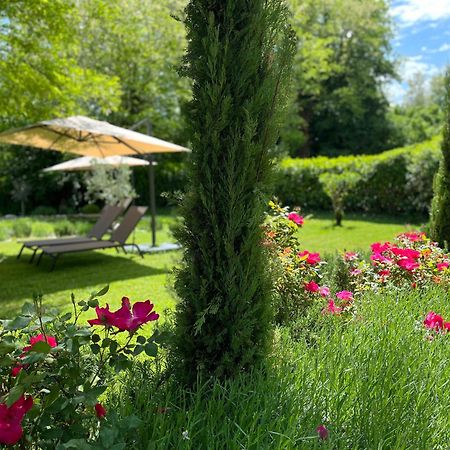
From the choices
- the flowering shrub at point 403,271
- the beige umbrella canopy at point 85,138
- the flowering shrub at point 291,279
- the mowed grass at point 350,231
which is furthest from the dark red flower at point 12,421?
the mowed grass at point 350,231

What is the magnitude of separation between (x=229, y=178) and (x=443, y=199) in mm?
4450

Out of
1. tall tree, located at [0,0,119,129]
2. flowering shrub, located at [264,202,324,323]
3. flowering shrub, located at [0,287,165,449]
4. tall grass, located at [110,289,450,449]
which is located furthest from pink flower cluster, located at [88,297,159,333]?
tall tree, located at [0,0,119,129]

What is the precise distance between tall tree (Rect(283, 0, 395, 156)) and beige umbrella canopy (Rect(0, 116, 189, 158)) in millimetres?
21332

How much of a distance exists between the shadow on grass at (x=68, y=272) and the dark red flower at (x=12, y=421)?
480cm

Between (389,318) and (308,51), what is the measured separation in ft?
87.1

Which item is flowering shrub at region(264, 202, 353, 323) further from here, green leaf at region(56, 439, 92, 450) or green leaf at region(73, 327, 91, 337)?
green leaf at region(56, 439, 92, 450)

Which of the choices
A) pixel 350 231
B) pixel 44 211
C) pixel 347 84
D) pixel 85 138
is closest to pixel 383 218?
pixel 350 231

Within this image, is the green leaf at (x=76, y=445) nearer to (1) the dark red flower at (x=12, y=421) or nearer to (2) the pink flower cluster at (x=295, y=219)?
(1) the dark red flower at (x=12, y=421)

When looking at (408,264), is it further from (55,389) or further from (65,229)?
(65,229)

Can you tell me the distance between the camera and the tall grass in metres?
A: 1.90

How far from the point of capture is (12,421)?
4.94ft

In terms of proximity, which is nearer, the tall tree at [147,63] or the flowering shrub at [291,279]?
the flowering shrub at [291,279]

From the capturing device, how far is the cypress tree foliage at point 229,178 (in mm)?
2432

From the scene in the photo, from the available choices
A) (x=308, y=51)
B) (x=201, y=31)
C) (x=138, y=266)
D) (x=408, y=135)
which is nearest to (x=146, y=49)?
(x=308, y=51)
